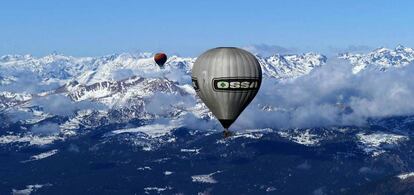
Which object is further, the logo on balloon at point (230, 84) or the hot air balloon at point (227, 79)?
the logo on balloon at point (230, 84)

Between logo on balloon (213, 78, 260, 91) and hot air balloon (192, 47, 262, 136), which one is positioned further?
logo on balloon (213, 78, 260, 91)

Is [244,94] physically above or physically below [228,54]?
below

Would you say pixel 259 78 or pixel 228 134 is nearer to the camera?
pixel 228 134

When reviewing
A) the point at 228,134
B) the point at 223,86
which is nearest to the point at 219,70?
the point at 223,86

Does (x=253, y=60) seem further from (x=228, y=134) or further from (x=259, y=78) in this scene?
(x=228, y=134)

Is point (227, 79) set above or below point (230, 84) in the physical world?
above

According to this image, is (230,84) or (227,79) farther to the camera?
(230,84)
